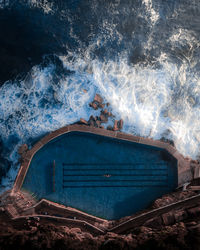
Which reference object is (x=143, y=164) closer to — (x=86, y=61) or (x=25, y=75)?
(x=86, y=61)

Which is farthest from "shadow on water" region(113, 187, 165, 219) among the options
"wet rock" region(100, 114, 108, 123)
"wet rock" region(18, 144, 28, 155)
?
"wet rock" region(18, 144, 28, 155)

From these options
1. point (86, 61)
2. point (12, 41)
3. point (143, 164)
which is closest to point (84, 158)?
point (143, 164)

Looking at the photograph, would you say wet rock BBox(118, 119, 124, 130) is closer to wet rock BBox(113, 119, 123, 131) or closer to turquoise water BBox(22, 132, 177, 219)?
wet rock BBox(113, 119, 123, 131)

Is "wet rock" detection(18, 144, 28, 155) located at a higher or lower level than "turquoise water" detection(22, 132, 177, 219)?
higher

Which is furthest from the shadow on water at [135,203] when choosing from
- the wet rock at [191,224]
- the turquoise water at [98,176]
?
the wet rock at [191,224]

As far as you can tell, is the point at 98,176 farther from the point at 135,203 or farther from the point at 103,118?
the point at 103,118

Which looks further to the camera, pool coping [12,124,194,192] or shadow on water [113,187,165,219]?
shadow on water [113,187,165,219]
